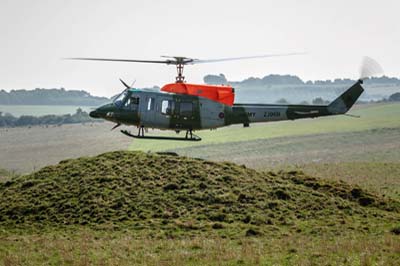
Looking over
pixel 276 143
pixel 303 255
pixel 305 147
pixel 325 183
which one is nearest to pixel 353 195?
pixel 325 183

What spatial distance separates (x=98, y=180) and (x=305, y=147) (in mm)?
47120

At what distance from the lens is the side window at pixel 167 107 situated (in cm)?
3075

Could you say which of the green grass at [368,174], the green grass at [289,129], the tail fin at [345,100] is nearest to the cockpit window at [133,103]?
the tail fin at [345,100]

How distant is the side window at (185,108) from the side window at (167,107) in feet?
1.43

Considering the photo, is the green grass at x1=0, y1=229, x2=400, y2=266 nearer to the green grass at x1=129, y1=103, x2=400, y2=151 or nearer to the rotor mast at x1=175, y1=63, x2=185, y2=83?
the rotor mast at x1=175, y1=63, x2=185, y2=83

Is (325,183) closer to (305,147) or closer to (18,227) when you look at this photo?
(18,227)

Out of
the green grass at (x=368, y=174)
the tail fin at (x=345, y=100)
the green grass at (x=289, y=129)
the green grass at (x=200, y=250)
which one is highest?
the tail fin at (x=345, y=100)

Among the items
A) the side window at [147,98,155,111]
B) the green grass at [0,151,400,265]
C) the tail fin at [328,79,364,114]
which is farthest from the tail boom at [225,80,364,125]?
the side window at [147,98,155,111]

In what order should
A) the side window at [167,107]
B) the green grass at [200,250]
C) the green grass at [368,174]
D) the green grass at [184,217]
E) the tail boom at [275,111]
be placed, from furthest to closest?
1. the green grass at [368,174]
2. the tail boom at [275,111]
3. the side window at [167,107]
4. the green grass at [184,217]
5. the green grass at [200,250]

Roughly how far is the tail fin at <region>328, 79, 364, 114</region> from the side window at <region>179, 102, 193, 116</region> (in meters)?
8.82

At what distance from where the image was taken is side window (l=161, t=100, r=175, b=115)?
30750mm

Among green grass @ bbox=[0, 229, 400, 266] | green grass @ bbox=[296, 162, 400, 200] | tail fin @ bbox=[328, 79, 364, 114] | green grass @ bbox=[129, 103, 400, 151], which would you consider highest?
tail fin @ bbox=[328, 79, 364, 114]

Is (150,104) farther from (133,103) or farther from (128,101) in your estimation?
(128,101)

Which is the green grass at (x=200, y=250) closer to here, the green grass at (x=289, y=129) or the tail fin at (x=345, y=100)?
the tail fin at (x=345, y=100)
